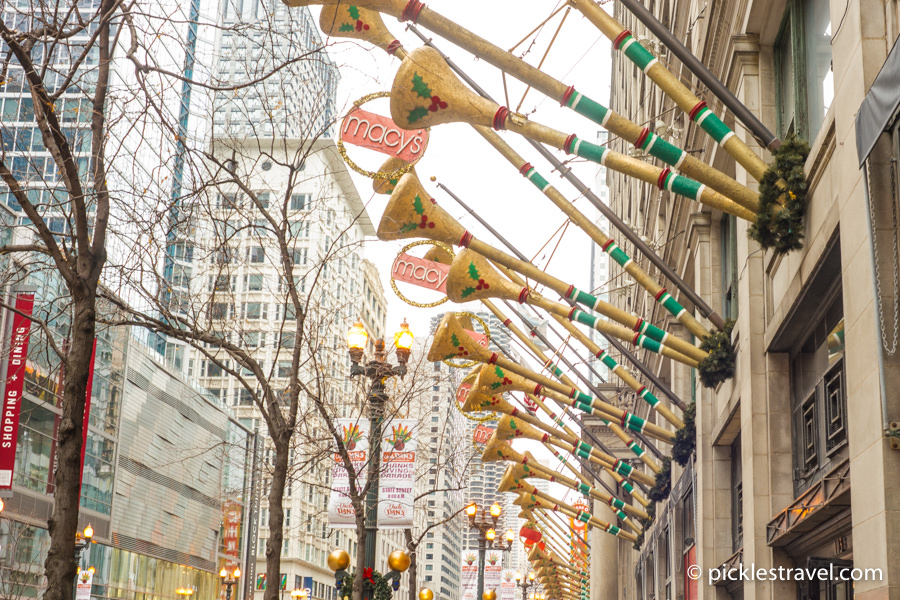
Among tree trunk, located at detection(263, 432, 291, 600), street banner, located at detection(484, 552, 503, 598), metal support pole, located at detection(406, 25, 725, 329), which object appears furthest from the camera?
street banner, located at detection(484, 552, 503, 598)

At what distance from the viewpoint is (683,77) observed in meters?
17.0

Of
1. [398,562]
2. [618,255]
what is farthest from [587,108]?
[398,562]

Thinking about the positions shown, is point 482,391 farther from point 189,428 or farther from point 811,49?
point 189,428

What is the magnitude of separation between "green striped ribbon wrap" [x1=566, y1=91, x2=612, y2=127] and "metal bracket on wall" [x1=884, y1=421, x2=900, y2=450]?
4.03 meters

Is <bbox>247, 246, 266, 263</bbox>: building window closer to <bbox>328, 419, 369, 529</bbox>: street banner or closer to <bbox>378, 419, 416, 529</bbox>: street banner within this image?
<bbox>328, 419, 369, 529</bbox>: street banner

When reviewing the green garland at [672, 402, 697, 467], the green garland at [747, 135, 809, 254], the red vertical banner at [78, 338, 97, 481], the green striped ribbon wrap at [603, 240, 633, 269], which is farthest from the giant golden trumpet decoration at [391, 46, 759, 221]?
the green garland at [672, 402, 697, 467]

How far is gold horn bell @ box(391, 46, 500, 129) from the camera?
955 centimetres

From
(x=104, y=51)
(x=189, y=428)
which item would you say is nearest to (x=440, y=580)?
(x=189, y=428)

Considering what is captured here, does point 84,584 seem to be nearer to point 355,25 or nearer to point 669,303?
point 669,303

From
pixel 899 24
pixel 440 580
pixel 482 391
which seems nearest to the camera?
pixel 899 24

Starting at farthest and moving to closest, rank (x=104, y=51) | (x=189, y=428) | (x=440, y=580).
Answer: (x=440, y=580)
(x=189, y=428)
(x=104, y=51)

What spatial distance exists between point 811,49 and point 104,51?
23.4 ft

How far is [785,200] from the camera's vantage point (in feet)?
32.0

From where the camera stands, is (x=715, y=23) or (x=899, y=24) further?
(x=715, y=23)
